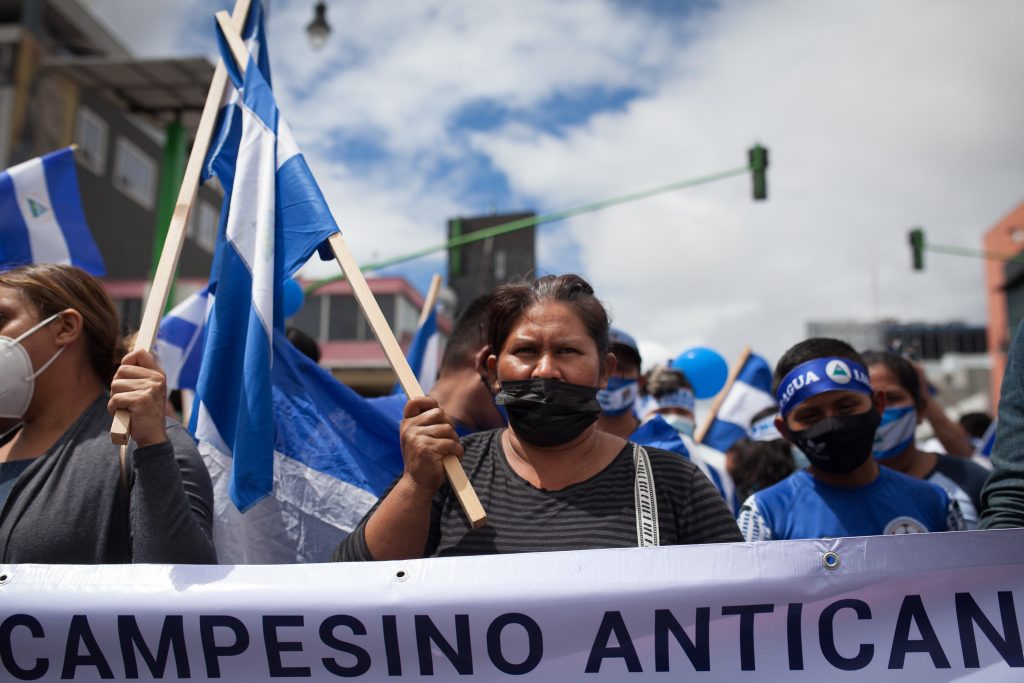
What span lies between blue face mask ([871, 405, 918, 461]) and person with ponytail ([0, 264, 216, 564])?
2633mm

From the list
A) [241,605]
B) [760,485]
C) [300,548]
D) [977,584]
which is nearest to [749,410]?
[760,485]

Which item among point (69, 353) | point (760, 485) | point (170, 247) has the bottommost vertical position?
point (760, 485)

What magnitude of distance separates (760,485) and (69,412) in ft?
12.2

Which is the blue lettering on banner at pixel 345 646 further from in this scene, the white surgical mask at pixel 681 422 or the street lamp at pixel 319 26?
the street lamp at pixel 319 26

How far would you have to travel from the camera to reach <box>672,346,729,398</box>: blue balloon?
6848 millimetres

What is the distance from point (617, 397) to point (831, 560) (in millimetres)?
1870

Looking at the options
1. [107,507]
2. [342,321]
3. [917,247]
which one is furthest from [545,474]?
[342,321]

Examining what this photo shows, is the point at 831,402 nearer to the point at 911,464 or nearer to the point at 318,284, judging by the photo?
the point at 911,464

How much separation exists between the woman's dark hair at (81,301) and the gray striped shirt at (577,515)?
101 cm

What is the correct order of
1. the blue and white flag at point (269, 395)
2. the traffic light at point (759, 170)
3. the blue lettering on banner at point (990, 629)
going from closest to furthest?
the blue lettering on banner at point (990, 629), the blue and white flag at point (269, 395), the traffic light at point (759, 170)

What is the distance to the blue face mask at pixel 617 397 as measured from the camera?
3.65 metres

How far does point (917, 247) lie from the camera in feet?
59.0

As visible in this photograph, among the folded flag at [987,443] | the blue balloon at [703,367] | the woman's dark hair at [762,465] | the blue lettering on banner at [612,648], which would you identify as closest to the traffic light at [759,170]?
the folded flag at [987,443]

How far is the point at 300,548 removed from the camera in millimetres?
2984
